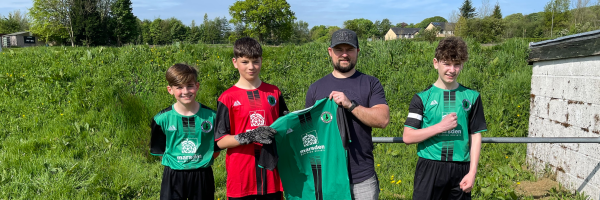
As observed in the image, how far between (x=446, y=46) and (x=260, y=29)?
65540mm

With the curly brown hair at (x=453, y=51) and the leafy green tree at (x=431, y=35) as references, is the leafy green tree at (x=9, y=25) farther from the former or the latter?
the curly brown hair at (x=453, y=51)

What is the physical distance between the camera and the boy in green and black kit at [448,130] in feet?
8.50

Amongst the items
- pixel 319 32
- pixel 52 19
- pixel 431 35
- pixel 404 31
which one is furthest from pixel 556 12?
pixel 319 32

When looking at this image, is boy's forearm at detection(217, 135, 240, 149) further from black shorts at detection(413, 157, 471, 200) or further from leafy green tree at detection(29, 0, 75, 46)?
leafy green tree at detection(29, 0, 75, 46)

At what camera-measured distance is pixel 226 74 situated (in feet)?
32.8

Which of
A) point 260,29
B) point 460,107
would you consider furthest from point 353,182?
point 260,29

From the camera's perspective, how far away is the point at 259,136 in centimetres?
236

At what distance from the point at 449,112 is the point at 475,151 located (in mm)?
349

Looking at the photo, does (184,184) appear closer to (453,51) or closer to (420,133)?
(420,133)

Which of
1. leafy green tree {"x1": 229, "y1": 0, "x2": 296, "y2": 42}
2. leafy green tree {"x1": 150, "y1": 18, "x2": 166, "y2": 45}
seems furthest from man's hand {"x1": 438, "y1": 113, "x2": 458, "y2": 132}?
leafy green tree {"x1": 150, "y1": 18, "x2": 166, "y2": 45}

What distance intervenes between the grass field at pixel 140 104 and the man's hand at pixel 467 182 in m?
1.97

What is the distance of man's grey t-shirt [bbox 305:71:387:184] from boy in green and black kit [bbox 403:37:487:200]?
39 centimetres

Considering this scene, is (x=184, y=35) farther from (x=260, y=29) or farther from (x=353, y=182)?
(x=353, y=182)

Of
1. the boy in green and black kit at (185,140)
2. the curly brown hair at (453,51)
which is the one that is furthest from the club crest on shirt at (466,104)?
the boy in green and black kit at (185,140)
